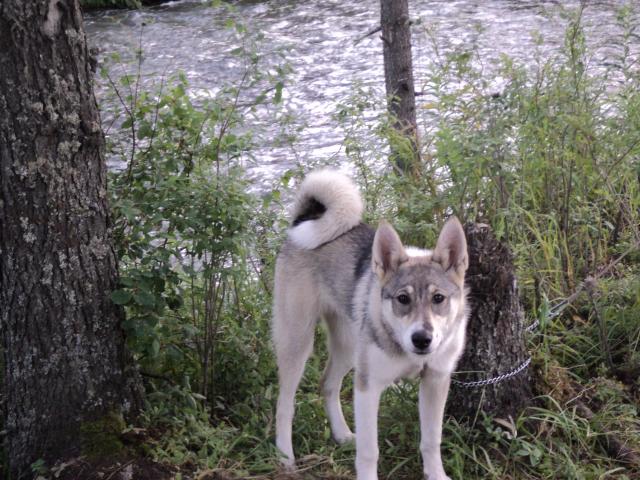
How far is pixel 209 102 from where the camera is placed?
13.3 ft

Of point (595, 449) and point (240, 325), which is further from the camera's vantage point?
point (240, 325)

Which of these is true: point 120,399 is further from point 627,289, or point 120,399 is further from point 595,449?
point 627,289

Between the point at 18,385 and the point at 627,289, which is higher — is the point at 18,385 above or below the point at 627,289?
above

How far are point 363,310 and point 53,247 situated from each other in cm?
139

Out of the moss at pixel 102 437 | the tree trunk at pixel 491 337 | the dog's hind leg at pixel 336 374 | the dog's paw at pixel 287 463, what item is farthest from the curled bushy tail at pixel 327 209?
the moss at pixel 102 437

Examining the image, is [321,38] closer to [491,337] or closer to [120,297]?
[491,337]

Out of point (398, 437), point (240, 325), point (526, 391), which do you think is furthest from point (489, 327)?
point (240, 325)

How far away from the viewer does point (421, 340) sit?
308 cm

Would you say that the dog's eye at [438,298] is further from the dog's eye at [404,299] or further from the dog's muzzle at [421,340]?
the dog's muzzle at [421,340]

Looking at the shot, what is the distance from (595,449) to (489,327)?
2.55 ft

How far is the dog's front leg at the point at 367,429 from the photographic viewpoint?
338 cm

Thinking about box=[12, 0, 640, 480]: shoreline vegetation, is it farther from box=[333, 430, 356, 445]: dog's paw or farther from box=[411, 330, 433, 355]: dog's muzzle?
box=[411, 330, 433, 355]: dog's muzzle

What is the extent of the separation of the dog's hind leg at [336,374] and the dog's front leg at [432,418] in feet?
1.77

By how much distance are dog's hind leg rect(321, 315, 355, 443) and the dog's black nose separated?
910 millimetres
